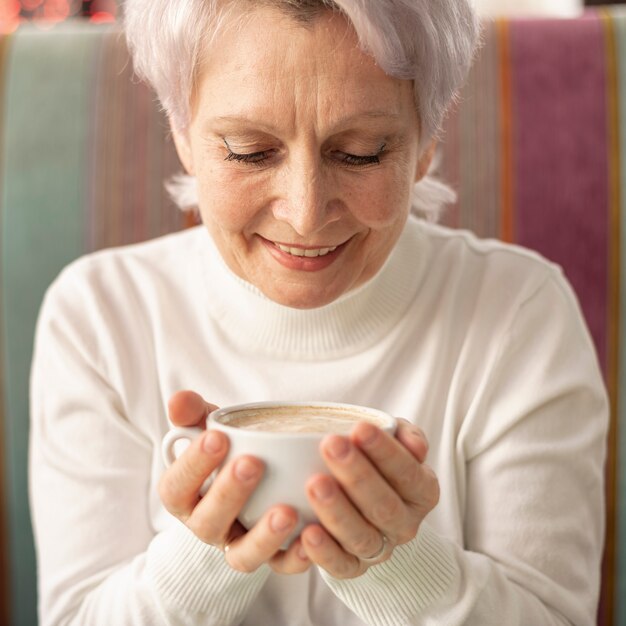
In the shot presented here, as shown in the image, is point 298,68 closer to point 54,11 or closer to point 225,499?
point 225,499

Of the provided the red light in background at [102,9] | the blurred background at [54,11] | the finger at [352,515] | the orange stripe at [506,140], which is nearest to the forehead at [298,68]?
the finger at [352,515]

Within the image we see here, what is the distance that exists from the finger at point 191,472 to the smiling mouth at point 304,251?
0.32m

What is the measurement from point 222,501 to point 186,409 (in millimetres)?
117

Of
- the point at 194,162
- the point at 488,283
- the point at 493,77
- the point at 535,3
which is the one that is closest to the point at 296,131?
the point at 194,162

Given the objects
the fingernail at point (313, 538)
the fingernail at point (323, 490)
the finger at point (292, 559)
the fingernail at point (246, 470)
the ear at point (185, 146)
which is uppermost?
the ear at point (185, 146)

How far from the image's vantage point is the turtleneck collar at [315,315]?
135cm

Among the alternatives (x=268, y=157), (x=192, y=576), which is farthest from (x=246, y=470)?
(x=268, y=157)

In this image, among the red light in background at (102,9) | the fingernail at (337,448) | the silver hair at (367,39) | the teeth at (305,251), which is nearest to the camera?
the fingernail at (337,448)

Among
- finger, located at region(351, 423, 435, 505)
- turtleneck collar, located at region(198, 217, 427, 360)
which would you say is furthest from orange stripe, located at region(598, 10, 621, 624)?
finger, located at region(351, 423, 435, 505)

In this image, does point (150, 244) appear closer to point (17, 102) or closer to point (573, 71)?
point (17, 102)

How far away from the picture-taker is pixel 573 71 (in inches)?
66.1

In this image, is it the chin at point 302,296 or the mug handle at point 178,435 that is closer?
the mug handle at point 178,435

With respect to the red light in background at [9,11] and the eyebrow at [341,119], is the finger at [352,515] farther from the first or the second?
the red light in background at [9,11]

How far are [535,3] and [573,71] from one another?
2347 millimetres
